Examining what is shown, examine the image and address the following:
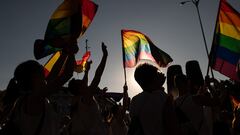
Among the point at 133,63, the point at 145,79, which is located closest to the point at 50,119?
the point at 145,79

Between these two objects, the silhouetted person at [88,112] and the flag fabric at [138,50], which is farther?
the flag fabric at [138,50]

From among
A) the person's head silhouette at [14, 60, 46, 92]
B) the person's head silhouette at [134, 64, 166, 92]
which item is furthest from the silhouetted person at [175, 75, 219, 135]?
the person's head silhouette at [14, 60, 46, 92]

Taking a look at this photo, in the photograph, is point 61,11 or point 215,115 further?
point 61,11

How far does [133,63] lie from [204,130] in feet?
17.1

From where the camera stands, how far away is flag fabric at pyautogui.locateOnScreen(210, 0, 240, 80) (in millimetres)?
8312

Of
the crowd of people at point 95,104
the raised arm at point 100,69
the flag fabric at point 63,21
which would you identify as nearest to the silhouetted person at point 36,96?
the crowd of people at point 95,104

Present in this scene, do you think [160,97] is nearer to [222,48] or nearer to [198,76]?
[198,76]

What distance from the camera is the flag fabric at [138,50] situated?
10.4 meters

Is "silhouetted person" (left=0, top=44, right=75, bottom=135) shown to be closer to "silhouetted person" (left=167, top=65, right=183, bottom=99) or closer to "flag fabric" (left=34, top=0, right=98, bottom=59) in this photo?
"flag fabric" (left=34, top=0, right=98, bottom=59)

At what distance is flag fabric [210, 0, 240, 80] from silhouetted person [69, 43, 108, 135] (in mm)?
2837

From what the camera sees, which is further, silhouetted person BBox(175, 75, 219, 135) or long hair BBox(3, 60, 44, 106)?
silhouetted person BBox(175, 75, 219, 135)

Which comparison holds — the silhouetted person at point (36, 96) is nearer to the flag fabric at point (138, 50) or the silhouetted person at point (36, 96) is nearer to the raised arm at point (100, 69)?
the raised arm at point (100, 69)

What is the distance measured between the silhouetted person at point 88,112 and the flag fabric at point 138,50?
3914mm

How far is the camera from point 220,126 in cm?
626
